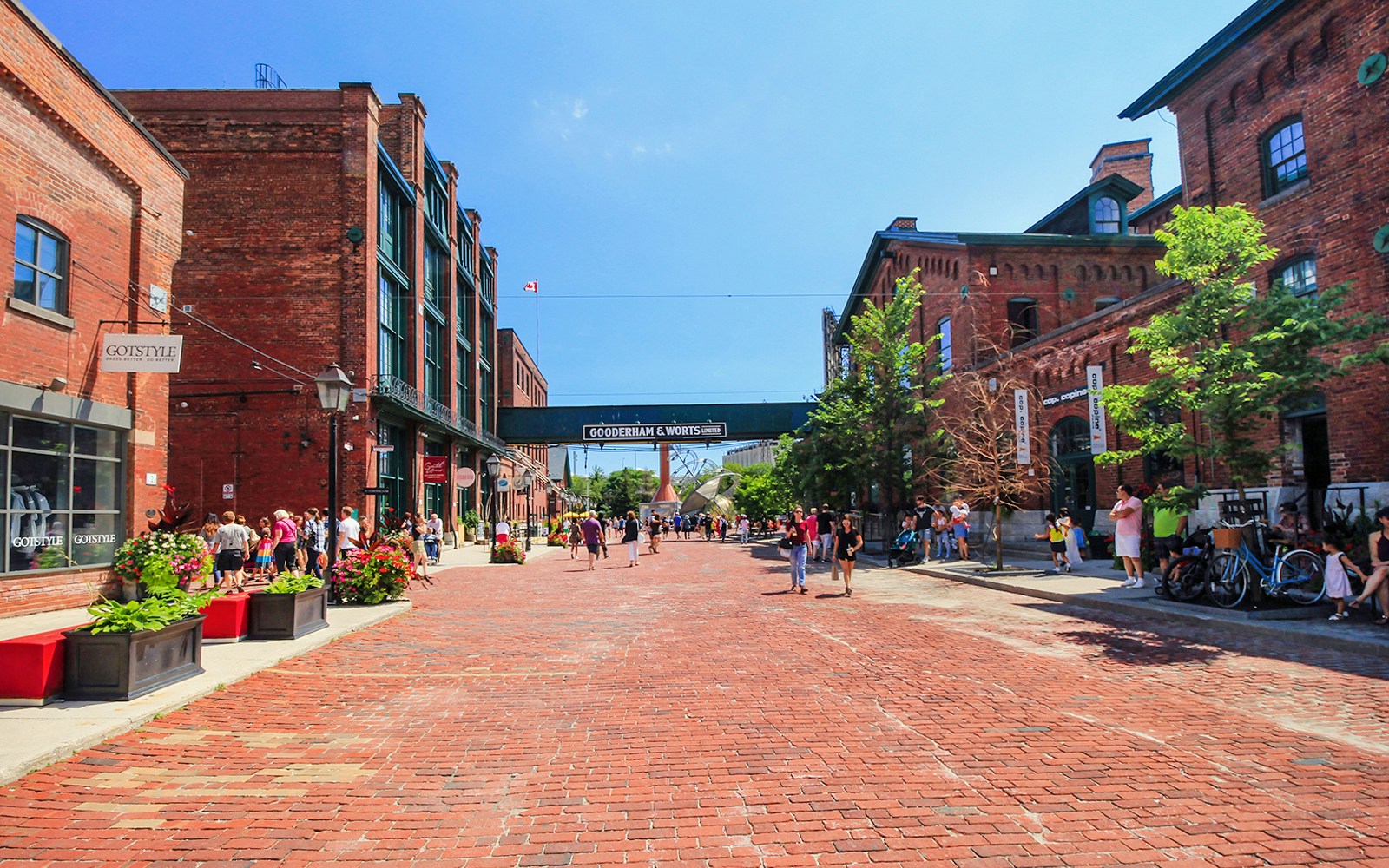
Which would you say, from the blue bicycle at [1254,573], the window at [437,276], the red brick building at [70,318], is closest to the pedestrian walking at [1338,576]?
the blue bicycle at [1254,573]

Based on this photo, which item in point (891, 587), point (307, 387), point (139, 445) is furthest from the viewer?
point (307, 387)

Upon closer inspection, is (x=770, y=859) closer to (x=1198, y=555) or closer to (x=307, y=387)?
(x=1198, y=555)

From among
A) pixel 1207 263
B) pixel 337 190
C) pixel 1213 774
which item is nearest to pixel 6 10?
pixel 337 190

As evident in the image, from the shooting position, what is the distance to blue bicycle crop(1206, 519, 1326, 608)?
1070 centimetres

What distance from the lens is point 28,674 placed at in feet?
21.4

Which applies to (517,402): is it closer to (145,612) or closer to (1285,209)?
(1285,209)

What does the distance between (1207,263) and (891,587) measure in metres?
8.09

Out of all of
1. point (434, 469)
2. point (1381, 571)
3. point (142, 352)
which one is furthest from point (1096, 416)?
point (434, 469)

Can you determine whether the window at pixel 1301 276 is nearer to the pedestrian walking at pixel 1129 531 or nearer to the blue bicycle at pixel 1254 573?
the pedestrian walking at pixel 1129 531

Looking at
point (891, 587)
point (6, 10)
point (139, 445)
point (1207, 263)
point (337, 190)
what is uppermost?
point (337, 190)

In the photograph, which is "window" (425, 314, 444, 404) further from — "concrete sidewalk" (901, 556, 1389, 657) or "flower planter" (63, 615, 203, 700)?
"flower planter" (63, 615, 203, 700)

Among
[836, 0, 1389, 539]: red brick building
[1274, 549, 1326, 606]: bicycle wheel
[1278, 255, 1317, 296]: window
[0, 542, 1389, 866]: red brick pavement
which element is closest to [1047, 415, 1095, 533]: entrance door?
[836, 0, 1389, 539]: red brick building

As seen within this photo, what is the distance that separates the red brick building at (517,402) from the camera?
51759 millimetres

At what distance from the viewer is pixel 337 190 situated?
25.3m
